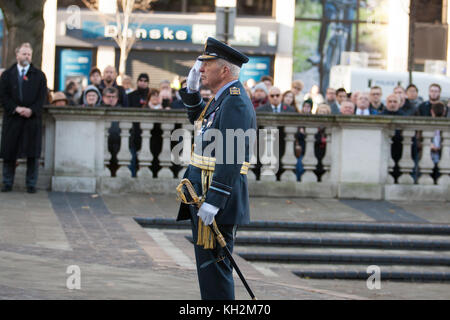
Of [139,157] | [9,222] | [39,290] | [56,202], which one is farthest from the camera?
[139,157]

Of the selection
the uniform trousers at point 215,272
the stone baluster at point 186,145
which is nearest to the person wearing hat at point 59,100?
the stone baluster at point 186,145

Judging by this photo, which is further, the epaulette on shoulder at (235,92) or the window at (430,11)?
the window at (430,11)

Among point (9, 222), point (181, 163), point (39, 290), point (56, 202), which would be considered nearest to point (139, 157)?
point (181, 163)

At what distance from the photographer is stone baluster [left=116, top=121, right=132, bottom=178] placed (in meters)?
14.4

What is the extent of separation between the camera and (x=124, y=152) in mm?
14414

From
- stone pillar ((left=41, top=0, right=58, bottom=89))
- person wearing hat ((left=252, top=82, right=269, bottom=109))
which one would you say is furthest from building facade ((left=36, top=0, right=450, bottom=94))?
person wearing hat ((left=252, top=82, right=269, bottom=109))

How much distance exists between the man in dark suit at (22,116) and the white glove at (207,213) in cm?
813

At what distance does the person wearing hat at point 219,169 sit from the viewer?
6191mm

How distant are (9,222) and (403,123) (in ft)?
19.9

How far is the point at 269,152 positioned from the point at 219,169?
27.9 feet

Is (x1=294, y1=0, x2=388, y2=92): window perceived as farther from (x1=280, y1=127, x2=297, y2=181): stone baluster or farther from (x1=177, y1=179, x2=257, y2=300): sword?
(x1=177, y1=179, x2=257, y2=300): sword

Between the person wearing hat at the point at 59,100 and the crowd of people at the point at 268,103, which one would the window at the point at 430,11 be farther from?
the person wearing hat at the point at 59,100

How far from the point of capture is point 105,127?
567 inches
